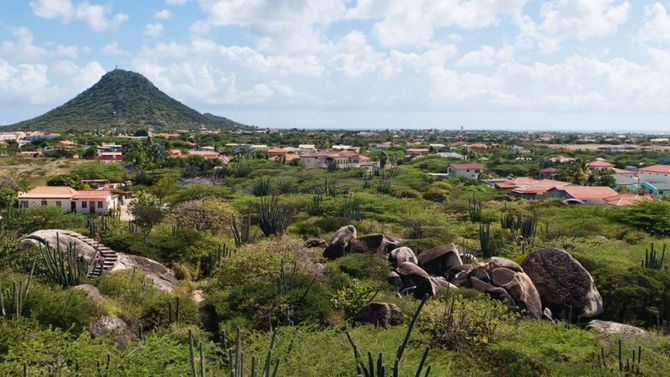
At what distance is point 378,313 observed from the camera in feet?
49.9

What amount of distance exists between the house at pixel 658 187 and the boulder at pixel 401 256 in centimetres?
4723

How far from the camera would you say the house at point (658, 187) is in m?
58.9

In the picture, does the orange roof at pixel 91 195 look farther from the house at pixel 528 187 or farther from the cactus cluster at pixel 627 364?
the house at pixel 528 187

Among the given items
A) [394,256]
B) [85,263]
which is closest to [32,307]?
[85,263]

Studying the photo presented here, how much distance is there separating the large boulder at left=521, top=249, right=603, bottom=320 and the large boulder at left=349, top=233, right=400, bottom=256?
6.30 meters

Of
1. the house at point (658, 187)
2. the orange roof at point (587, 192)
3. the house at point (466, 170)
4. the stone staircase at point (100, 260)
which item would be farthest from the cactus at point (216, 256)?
the house at point (466, 170)

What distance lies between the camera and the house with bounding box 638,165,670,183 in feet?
211

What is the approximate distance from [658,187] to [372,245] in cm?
5208

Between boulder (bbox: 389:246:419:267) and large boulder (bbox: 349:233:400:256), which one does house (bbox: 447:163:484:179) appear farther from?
boulder (bbox: 389:246:419:267)

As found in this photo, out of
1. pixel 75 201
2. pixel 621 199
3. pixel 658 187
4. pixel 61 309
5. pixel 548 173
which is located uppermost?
pixel 61 309

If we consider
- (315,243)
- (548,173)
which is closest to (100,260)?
(315,243)

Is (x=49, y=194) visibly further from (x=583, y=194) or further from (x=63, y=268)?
(x=583, y=194)

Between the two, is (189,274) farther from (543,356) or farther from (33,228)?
(543,356)

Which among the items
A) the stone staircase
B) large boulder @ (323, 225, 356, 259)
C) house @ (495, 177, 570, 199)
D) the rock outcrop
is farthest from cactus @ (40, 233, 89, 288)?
house @ (495, 177, 570, 199)
